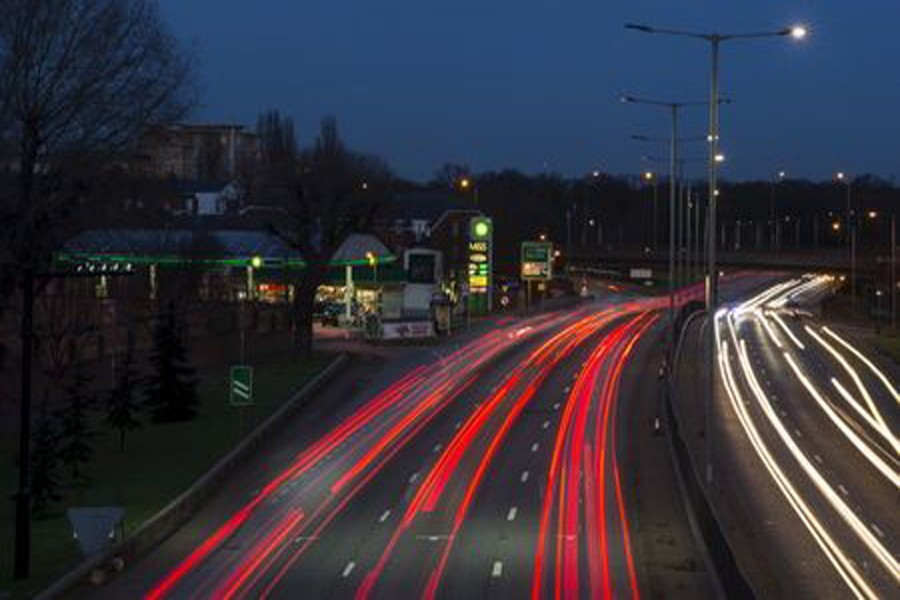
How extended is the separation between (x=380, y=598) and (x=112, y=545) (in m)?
5.91

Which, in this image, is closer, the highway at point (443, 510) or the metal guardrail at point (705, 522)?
the metal guardrail at point (705, 522)

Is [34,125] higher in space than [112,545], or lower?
higher

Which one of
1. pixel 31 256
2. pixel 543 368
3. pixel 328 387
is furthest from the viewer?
pixel 543 368

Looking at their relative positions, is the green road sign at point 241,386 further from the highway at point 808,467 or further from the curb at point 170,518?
the highway at point 808,467

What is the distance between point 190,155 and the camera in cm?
14900

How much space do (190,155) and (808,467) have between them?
4514 inches

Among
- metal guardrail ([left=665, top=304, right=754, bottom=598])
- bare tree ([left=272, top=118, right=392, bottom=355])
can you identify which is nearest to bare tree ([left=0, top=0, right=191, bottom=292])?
metal guardrail ([left=665, top=304, right=754, bottom=598])

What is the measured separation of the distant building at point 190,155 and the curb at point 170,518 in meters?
8.17

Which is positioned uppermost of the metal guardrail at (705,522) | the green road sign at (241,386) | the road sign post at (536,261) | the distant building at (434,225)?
the distant building at (434,225)

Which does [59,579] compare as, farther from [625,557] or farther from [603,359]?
[603,359]

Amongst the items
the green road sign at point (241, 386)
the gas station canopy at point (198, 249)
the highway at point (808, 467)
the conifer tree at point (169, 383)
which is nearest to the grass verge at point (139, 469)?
the conifer tree at point (169, 383)

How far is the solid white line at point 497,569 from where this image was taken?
Result: 25.4 m

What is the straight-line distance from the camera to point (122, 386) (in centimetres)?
4309

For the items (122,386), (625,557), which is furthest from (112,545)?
A: (122,386)
